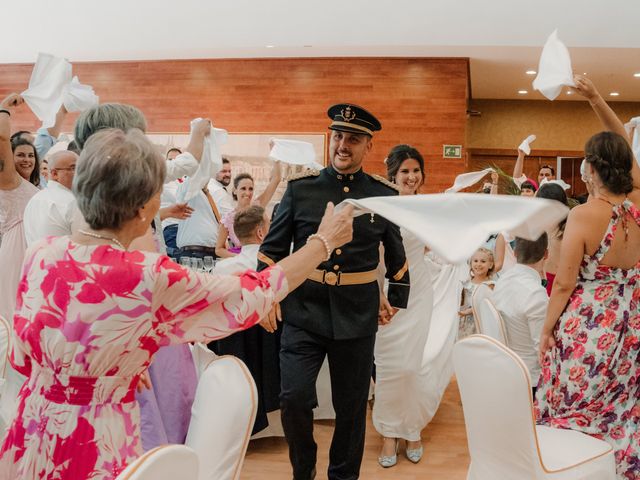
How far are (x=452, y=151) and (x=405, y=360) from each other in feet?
24.1

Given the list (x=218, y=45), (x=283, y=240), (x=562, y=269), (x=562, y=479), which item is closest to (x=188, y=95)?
(x=218, y=45)

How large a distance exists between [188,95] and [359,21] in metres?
3.18

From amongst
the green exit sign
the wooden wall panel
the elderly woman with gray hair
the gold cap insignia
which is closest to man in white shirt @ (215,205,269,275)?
the gold cap insignia

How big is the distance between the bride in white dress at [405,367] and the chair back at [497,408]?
5.92 ft

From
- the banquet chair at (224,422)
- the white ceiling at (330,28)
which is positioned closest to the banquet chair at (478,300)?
the banquet chair at (224,422)

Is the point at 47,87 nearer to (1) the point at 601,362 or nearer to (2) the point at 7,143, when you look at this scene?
(2) the point at 7,143

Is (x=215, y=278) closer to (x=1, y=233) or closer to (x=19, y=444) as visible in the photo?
(x=19, y=444)

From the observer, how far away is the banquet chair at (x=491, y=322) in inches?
115

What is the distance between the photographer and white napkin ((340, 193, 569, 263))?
1.66 m

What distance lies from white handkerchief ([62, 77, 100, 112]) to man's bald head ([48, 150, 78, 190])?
114 cm

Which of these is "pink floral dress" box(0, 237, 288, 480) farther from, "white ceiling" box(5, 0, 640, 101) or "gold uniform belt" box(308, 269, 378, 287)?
"white ceiling" box(5, 0, 640, 101)

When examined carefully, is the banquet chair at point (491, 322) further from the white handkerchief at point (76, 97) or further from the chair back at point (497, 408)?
the white handkerchief at point (76, 97)

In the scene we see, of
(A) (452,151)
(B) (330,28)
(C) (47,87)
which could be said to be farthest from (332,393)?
(A) (452,151)

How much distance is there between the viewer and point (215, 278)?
1575 millimetres
